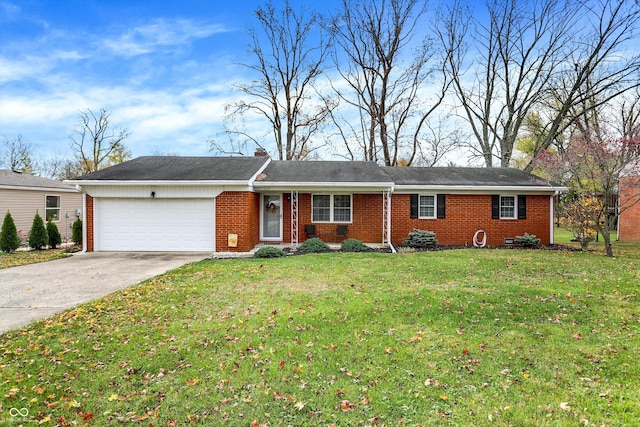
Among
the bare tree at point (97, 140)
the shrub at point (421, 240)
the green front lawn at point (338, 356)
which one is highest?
the bare tree at point (97, 140)

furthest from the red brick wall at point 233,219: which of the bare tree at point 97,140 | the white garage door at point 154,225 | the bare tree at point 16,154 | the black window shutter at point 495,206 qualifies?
the bare tree at point 16,154

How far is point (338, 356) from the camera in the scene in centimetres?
418

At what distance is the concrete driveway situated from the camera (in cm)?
592

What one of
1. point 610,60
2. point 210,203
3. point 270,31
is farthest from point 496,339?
point 270,31

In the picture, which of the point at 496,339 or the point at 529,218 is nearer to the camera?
the point at 496,339

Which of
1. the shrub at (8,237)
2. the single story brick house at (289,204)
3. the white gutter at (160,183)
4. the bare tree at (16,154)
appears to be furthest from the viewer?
the bare tree at (16,154)

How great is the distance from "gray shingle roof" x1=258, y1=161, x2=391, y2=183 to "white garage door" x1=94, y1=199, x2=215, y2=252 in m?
2.69

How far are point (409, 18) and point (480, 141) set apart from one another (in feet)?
33.0

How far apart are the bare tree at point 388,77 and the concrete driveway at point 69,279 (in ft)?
58.6

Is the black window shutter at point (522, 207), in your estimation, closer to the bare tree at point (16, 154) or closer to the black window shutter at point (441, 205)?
the black window shutter at point (441, 205)

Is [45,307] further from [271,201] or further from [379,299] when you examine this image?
[271,201]

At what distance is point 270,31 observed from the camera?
25.9 metres

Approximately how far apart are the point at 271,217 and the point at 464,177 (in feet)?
28.3

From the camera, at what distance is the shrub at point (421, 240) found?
43.1ft
